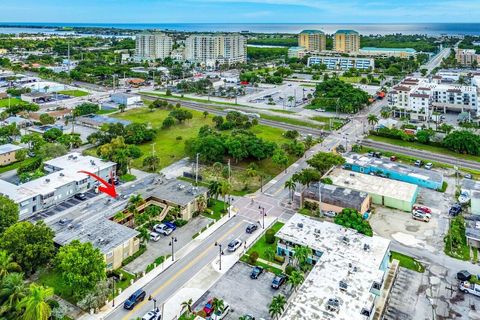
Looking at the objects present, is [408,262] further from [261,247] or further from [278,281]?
Result: [261,247]

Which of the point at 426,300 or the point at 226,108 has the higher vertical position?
the point at 226,108

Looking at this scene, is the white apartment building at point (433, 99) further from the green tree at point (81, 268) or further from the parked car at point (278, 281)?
the green tree at point (81, 268)

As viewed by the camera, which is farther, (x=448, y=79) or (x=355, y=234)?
(x=448, y=79)

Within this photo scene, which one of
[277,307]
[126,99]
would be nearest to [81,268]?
[277,307]

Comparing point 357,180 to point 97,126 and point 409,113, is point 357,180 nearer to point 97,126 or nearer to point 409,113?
point 409,113

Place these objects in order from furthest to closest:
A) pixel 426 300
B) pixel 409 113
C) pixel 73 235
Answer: pixel 409 113, pixel 73 235, pixel 426 300

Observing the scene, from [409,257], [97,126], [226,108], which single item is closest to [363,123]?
[226,108]

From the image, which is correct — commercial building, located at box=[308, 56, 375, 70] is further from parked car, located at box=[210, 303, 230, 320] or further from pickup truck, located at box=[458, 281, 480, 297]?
parked car, located at box=[210, 303, 230, 320]
